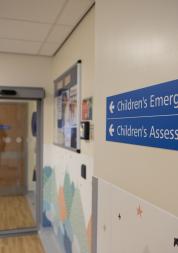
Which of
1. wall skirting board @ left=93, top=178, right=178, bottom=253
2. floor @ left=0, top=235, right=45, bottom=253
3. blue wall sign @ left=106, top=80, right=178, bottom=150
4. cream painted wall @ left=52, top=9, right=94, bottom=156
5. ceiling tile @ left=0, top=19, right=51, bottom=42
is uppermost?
ceiling tile @ left=0, top=19, right=51, bottom=42

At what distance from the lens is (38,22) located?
295cm

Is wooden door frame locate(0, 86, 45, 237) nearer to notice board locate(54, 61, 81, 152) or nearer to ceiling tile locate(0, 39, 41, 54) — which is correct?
notice board locate(54, 61, 81, 152)

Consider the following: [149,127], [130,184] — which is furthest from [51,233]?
[149,127]

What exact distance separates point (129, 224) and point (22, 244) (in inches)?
118

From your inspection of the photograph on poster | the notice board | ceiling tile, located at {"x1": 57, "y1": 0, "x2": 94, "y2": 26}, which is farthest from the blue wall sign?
the notice board

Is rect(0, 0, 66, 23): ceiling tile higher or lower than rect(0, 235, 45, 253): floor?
higher

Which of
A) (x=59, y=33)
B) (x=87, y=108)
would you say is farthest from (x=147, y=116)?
(x=59, y=33)

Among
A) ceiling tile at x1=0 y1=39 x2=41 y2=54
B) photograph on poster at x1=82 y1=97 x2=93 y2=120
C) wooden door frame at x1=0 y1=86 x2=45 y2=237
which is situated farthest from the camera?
wooden door frame at x1=0 y1=86 x2=45 y2=237

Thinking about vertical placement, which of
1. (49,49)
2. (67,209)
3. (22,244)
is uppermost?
(49,49)

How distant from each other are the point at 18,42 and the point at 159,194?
300 cm

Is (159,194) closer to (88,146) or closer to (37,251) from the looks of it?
(88,146)

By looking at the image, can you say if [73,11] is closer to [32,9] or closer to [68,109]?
[32,9]

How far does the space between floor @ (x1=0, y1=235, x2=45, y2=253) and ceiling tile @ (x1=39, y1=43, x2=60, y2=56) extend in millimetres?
2573

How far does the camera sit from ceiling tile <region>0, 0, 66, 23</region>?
249 centimetres
